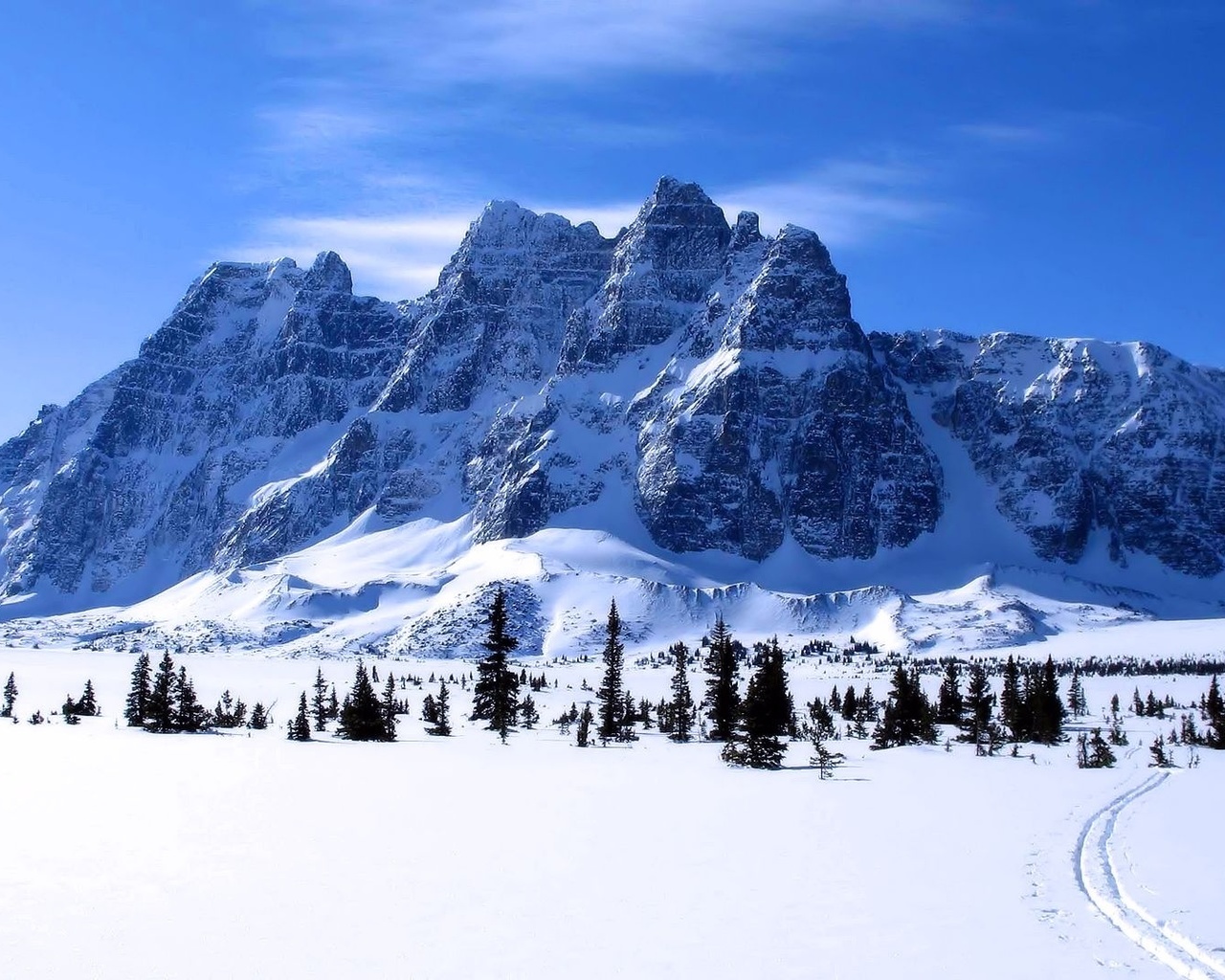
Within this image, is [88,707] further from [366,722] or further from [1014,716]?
[1014,716]

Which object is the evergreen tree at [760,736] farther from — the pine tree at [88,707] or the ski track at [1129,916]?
the pine tree at [88,707]

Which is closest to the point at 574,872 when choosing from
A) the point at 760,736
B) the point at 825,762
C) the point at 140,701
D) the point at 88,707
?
the point at 825,762

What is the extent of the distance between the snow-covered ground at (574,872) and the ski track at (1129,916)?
0.49ft

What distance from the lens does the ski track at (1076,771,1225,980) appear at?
60.0ft

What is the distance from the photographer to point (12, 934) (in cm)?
2012

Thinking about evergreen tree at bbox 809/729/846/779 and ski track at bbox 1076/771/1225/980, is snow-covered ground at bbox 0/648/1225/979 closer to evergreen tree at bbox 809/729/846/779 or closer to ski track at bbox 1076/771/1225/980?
ski track at bbox 1076/771/1225/980

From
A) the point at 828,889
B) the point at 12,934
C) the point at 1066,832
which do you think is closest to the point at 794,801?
the point at 1066,832

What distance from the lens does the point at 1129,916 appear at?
21297 millimetres

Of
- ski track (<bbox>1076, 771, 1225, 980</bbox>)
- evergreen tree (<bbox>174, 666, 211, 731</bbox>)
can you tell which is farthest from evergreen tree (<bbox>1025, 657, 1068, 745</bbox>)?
evergreen tree (<bbox>174, 666, 211, 731</bbox>)

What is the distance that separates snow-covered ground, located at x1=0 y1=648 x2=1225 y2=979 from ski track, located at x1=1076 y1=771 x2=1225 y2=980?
15 cm

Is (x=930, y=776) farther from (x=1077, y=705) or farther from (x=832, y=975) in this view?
(x=1077, y=705)

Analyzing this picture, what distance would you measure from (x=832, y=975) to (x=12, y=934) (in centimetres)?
1429

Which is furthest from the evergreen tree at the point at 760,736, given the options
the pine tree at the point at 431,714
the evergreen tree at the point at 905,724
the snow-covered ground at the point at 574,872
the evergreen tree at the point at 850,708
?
the evergreen tree at the point at 850,708

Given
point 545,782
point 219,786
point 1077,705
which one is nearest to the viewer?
point 219,786
